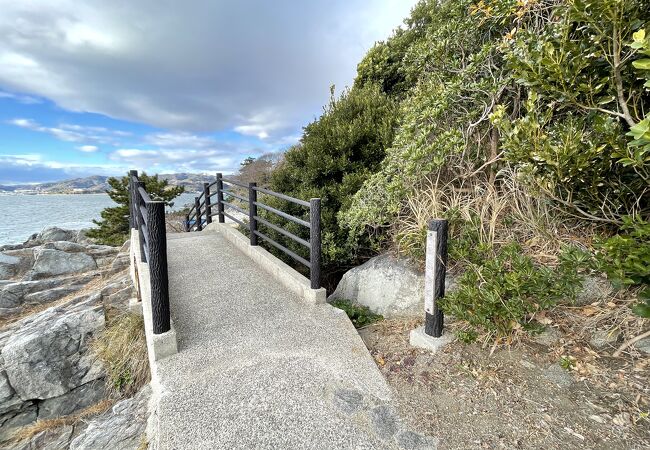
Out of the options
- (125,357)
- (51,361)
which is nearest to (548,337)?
(125,357)

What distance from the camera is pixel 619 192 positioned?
7.70 ft

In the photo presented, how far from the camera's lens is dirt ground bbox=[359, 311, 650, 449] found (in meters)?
1.78

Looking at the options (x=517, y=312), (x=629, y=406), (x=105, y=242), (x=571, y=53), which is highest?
(x=571, y=53)

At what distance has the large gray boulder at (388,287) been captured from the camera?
3.35 metres

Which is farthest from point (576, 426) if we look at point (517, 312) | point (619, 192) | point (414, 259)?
point (414, 259)

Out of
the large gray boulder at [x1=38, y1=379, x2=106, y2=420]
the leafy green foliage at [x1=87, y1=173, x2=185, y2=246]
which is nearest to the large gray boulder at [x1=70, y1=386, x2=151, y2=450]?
the large gray boulder at [x1=38, y1=379, x2=106, y2=420]

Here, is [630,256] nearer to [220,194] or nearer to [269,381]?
[269,381]

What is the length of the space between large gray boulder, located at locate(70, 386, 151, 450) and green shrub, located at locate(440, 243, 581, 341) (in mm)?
2398

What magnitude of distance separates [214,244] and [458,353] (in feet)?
14.5

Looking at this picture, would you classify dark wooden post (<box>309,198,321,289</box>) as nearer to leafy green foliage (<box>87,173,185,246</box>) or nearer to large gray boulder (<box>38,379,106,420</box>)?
large gray boulder (<box>38,379,106,420</box>)

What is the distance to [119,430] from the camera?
2145 mm

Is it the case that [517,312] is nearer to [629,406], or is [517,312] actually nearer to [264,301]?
[629,406]

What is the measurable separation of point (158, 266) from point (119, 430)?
3.77ft

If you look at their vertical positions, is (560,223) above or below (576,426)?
above
